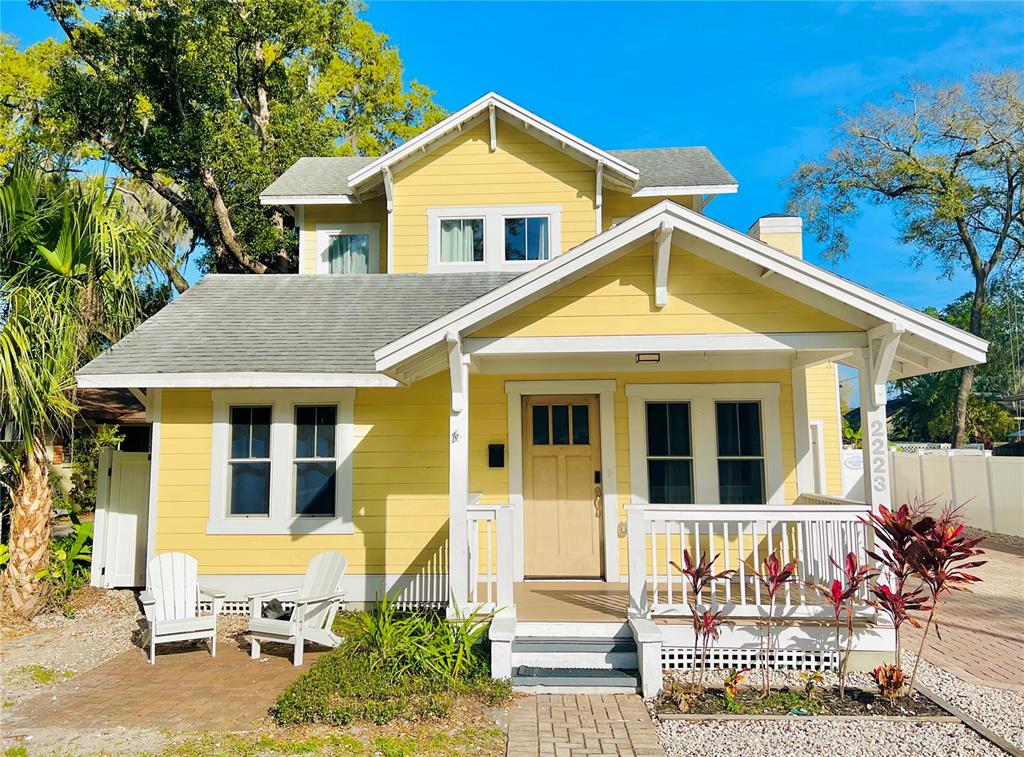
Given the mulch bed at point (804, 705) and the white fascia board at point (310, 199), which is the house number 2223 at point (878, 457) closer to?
the mulch bed at point (804, 705)

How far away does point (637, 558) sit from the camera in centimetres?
627

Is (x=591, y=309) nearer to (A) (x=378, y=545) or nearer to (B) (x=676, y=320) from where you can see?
(B) (x=676, y=320)

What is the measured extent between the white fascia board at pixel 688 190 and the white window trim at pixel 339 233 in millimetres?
4870

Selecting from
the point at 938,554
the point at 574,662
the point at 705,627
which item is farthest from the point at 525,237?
the point at 938,554

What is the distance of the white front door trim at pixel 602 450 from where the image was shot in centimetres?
837

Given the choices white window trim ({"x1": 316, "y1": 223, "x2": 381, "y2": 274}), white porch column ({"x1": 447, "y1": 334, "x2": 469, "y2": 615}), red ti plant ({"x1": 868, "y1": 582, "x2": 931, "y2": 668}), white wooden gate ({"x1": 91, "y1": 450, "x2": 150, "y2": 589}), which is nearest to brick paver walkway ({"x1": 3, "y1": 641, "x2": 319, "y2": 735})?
white porch column ({"x1": 447, "y1": 334, "x2": 469, "y2": 615})

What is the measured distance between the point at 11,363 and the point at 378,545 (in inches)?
183

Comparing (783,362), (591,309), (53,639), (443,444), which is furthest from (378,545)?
(783,362)

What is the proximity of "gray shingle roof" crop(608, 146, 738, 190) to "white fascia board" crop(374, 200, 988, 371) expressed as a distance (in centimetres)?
630

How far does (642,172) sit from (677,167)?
79cm

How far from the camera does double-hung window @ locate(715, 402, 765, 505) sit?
8430 millimetres

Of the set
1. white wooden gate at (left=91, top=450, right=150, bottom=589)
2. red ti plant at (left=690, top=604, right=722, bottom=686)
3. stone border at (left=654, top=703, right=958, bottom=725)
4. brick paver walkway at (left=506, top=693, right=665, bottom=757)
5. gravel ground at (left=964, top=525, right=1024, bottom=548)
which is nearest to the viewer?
brick paver walkway at (left=506, top=693, right=665, bottom=757)

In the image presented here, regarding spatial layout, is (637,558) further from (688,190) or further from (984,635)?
(688,190)

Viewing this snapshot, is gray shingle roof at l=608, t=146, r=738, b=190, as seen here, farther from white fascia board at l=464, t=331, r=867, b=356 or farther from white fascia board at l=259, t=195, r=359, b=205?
white fascia board at l=464, t=331, r=867, b=356
